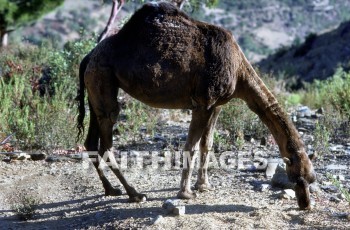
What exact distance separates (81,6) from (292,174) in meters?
85.4

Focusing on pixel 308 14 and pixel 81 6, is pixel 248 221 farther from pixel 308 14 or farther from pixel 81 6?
pixel 81 6

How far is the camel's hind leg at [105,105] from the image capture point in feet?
23.5

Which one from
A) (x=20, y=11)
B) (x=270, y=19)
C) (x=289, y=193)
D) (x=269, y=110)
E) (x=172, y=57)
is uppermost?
(x=270, y=19)

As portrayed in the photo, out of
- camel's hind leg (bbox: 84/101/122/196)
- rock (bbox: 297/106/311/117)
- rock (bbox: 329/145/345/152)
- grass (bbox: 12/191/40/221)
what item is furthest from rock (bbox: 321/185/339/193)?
rock (bbox: 297/106/311/117)

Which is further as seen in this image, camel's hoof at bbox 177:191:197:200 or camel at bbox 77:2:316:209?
camel's hoof at bbox 177:191:197:200

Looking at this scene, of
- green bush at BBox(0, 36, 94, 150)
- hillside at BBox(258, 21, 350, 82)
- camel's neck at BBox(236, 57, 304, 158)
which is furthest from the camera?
hillside at BBox(258, 21, 350, 82)

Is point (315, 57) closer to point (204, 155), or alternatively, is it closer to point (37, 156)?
point (37, 156)

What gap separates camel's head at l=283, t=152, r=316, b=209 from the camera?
6.72m

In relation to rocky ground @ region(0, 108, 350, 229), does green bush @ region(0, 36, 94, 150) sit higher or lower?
higher

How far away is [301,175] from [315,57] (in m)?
40.8

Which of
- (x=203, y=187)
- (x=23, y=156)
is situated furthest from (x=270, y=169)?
(x=23, y=156)

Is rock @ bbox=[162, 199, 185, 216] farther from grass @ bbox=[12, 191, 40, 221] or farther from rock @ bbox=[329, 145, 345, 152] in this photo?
rock @ bbox=[329, 145, 345, 152]

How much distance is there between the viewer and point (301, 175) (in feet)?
22.2

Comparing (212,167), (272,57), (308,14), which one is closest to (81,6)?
(308,14)
